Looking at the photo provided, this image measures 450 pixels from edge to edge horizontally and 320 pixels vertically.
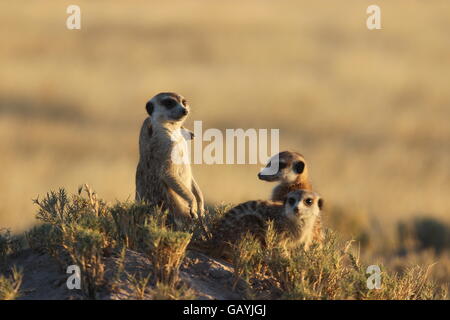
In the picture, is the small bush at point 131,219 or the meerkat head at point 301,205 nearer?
the small bush at point 131,219

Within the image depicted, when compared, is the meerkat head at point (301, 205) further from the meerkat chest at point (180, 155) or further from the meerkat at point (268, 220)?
the meerkat chest at point (180, 155)

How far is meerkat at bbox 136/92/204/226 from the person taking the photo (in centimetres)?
734

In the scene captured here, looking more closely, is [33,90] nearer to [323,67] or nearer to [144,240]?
[323,67]

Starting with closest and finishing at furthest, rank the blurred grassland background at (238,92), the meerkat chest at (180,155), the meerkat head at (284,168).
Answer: the meerkat chest at (180,155) < the meerkat head at (284,168) < the blurred grassland background at (238,92)

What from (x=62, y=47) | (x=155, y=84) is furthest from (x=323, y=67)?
(x=62, y=47)

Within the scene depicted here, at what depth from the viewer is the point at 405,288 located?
20.7ft

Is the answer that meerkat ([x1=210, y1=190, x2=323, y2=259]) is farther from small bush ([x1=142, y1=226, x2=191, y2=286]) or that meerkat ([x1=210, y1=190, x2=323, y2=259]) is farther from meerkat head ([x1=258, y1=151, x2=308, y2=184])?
meerkat head ([x1=258, y1=151, x2=308, y2=184])

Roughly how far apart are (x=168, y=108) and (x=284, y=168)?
4.35 ft

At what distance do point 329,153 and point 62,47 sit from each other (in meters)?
15.1

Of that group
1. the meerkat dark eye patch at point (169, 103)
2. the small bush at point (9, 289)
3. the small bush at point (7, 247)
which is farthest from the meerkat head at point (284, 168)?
the small bush at point (9, 289)

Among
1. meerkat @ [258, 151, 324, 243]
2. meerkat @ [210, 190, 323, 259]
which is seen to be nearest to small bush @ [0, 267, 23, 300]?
meerkat @ [210, 190, 323, 259]

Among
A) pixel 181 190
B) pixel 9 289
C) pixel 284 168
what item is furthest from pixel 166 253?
pixel 284 168

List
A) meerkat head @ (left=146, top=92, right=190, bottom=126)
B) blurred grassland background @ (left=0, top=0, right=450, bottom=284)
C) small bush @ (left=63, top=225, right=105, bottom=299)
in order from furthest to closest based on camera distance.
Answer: blurred grassland background @ (left=0, top=0, right=450, bottom=284)
meerkat head @ (left=146, top=92, right=190, bottom=126)
small bush @ (left=63, top=225, right=105, bottom=299)

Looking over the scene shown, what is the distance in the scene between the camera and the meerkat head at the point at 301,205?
6.71 m
